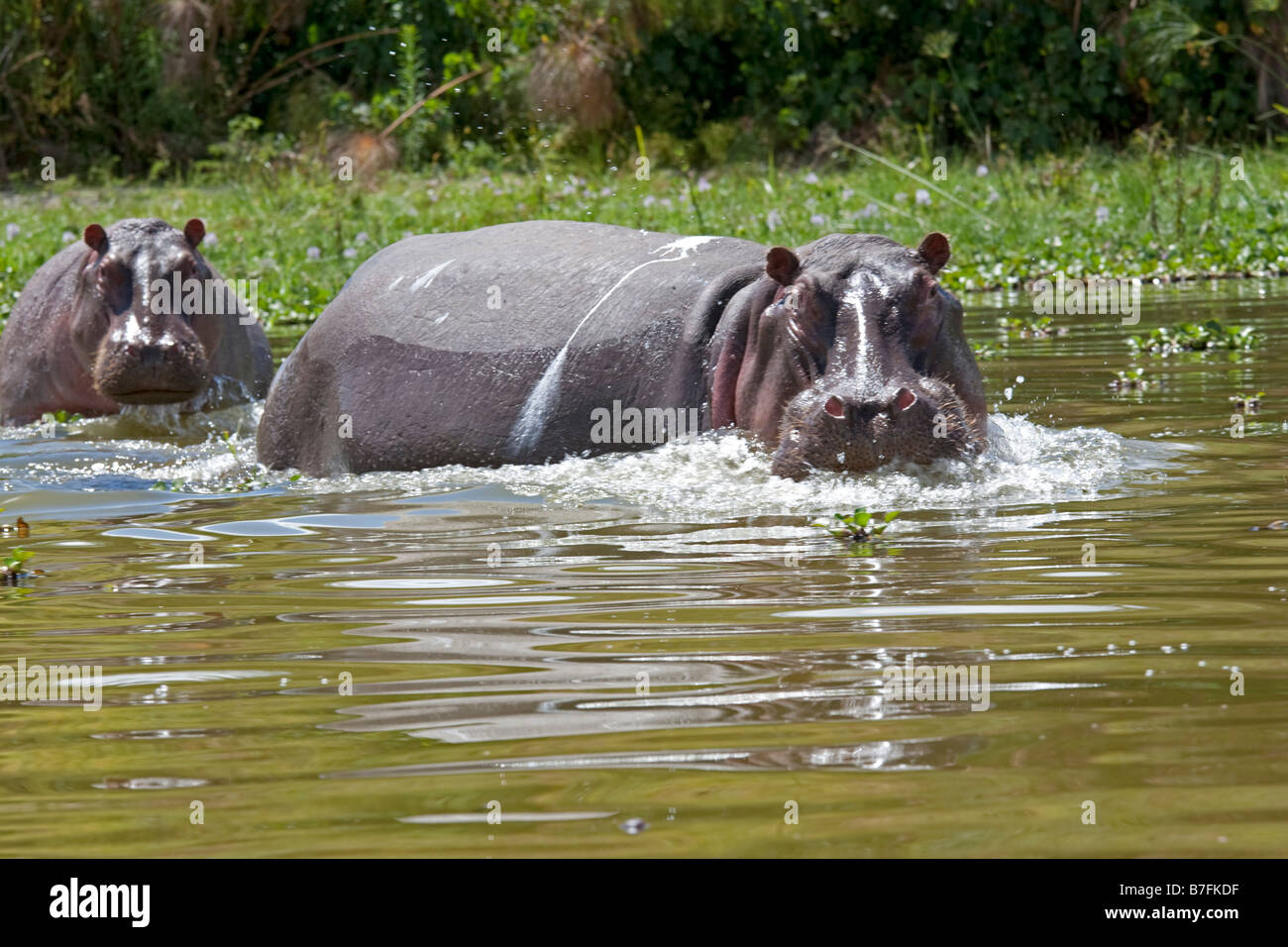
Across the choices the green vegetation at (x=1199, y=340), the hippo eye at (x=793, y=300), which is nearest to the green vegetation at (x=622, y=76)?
the green vegetation at (x=1199, y=340)

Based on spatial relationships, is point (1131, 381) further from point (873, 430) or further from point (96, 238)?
point (96, 238)

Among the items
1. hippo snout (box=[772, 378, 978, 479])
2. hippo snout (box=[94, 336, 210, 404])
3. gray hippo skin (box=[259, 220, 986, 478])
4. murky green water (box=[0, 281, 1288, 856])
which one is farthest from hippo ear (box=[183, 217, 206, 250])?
hippo snout (box=[772, 378, 978, 479])

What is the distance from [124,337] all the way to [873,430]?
406 cm

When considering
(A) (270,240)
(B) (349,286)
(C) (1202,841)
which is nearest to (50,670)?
(C) (1202,841)

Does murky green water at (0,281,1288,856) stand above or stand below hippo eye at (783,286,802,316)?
below

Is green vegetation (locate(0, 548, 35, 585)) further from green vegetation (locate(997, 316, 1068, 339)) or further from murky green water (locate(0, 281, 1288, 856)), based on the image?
green vegetation (locate(997, 316, 1068, 339))

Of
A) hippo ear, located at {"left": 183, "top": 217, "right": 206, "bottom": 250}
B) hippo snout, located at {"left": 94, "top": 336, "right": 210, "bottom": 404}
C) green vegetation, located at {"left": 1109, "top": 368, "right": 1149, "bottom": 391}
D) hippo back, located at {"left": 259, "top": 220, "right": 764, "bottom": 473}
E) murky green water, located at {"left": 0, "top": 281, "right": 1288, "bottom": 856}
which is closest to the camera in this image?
murky green water, located at {"left": 0, "top": 281, "right": 1288, "bottom": 856}

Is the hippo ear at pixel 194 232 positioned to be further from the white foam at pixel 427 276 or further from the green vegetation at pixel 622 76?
the green vegetation at pixel 622 76

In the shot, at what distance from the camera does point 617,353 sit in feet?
18.9

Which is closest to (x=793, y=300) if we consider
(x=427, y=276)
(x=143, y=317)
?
(x=427, y=276)

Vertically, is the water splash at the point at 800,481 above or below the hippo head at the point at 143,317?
below

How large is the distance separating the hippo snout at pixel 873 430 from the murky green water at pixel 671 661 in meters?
0.06

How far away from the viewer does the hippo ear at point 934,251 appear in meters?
5.17

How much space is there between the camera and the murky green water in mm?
2258
